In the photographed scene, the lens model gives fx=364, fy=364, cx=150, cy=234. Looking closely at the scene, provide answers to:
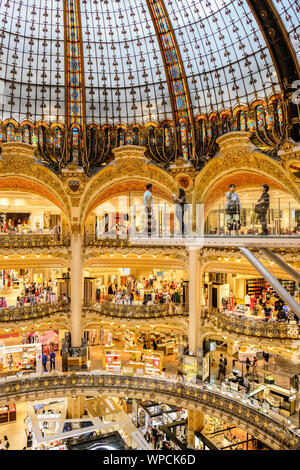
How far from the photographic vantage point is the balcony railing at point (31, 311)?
24.1 m

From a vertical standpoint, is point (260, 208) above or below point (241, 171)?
below

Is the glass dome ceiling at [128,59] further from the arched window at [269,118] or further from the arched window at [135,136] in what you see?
the arched window at [269,118]

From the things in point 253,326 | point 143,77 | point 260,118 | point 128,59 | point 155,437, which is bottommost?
point 155,437

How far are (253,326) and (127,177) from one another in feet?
42.9

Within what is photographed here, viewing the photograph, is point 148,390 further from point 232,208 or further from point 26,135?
point 26,135

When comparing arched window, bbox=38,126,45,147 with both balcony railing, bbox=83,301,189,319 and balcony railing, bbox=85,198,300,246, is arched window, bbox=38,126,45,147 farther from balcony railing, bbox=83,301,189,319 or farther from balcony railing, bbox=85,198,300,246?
balcony railing, bbox=85,198,300,246

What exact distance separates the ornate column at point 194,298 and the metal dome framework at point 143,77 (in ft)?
21.8

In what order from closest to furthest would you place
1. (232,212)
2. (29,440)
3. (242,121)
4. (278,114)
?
Result: 1. (232,212)
2. (278,114)
3. (29,440)
4. (242,121)

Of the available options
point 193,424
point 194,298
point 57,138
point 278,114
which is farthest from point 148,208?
point 193,424

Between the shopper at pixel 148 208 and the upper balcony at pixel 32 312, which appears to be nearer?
the shopper at pixel 148 208

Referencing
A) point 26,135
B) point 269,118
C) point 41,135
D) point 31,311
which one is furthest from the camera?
point 41,135

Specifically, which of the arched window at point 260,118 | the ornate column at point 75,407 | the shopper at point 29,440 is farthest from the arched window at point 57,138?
the shopper at point 29,440

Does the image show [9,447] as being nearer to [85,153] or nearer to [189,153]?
[85,153]

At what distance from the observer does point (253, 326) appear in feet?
66.8
